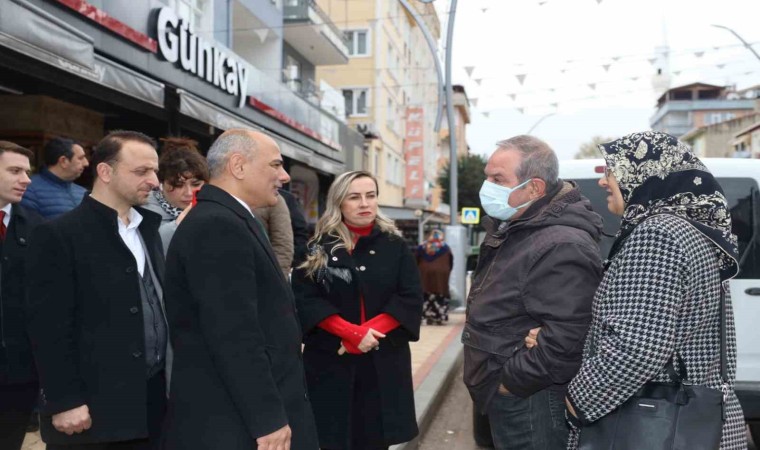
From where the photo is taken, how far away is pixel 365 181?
4039 millimetres

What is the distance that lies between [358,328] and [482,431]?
2469 mm

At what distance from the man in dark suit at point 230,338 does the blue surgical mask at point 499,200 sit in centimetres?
98

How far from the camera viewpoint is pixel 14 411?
10.7 ft

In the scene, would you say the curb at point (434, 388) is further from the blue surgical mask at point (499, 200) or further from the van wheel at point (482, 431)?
the blue surgical mask at point (499, 200)

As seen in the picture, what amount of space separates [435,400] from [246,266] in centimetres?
492

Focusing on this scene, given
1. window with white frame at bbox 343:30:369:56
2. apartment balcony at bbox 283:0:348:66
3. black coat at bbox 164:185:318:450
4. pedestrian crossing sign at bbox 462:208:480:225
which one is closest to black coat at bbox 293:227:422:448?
black coat at bbox 164:185:318:450

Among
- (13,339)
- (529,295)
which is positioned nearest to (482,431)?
(529,295)

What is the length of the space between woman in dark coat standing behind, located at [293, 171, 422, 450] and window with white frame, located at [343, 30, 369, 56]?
28228 millimetres

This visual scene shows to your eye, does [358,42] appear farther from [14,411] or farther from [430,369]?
[14,411]

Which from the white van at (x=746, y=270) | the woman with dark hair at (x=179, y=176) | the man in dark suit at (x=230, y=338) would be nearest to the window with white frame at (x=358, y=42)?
the white van at (x=746, y=270)

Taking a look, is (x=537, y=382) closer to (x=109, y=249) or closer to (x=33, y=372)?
(x=109, y=249)

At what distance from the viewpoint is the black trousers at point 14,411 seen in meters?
3.24

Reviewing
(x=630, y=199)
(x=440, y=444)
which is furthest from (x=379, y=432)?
(x=440, y=444)

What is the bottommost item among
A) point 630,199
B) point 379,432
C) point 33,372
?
point 379,432
